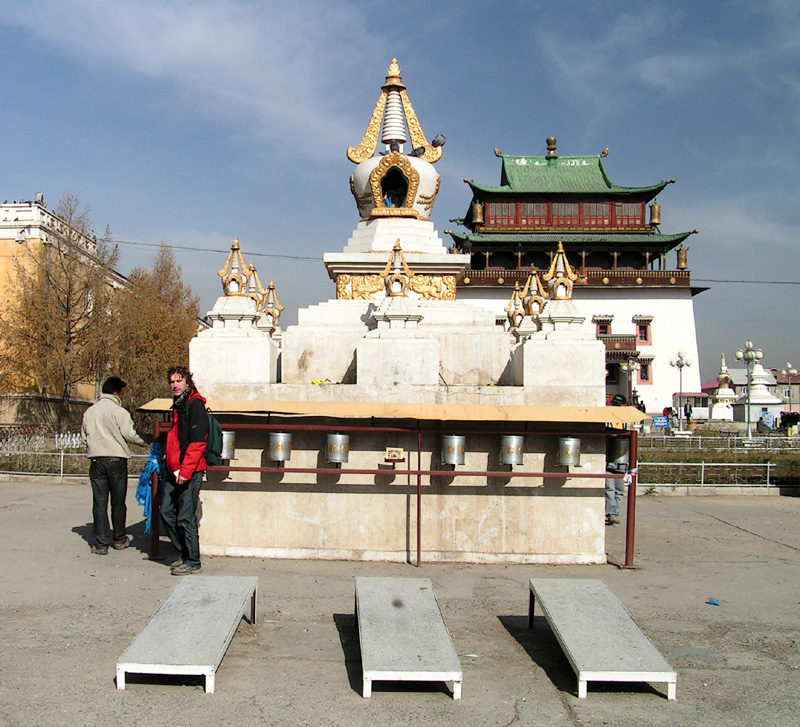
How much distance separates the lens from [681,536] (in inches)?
420

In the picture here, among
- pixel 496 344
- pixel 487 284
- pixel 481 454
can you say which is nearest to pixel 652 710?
pixel 481 454

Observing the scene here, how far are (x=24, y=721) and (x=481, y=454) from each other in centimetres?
505

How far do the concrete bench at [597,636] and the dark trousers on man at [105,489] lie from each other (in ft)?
15.5

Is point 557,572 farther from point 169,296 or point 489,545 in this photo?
point 169,296

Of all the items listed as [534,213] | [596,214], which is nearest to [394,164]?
[534,213]

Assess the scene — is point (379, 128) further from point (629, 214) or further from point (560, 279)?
point (629, 214)

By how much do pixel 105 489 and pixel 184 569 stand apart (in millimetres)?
1565

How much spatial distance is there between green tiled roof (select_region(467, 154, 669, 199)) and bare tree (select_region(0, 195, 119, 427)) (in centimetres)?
4073

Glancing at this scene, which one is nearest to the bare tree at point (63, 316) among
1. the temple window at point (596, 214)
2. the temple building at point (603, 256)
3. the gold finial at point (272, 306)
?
the gold finial at point (272, 306)

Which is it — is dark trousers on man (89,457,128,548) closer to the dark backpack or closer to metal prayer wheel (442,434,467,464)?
the dark backpack

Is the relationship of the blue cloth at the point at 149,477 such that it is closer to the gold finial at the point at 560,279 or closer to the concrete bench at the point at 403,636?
the concrete bench at the point at 403,636

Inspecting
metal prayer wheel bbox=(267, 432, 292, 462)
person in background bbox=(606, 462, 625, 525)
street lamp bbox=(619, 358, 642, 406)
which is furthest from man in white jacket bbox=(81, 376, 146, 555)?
street lamp bbox=(619, 358, 642, 406)

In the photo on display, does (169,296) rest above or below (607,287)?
below

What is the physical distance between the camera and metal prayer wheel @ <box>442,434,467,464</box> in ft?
25.8
